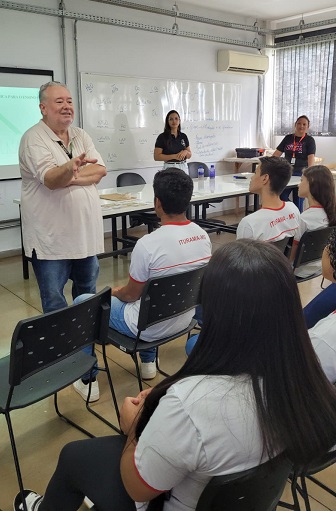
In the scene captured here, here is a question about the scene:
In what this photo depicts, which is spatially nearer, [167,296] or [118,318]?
[167,296]

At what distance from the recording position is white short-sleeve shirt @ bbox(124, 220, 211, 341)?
195 centimetres

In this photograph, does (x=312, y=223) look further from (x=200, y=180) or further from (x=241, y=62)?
(x=241, y=62)

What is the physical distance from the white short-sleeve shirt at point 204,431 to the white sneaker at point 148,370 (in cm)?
161

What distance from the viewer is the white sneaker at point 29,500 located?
1516 mm

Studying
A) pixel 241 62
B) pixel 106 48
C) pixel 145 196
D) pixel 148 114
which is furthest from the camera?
pixel 241 62

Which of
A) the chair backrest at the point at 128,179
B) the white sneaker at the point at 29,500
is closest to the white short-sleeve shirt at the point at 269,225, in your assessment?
the white sneaker at the point at 29,500

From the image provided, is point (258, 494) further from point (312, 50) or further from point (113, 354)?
point (312, 50)

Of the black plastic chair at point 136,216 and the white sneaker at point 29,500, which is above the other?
the black plastic chair at point 136,216

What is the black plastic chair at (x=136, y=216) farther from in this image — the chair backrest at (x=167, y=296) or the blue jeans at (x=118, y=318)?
the chair backrest at (x=167, y=296)

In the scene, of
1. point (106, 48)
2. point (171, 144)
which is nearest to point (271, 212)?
point (171, 144)

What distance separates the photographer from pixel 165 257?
1963mm

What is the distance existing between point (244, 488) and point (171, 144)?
4539mm

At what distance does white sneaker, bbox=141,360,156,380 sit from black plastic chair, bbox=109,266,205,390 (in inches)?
17.9

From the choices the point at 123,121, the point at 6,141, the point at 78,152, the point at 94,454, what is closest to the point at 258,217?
the point at 78,152
